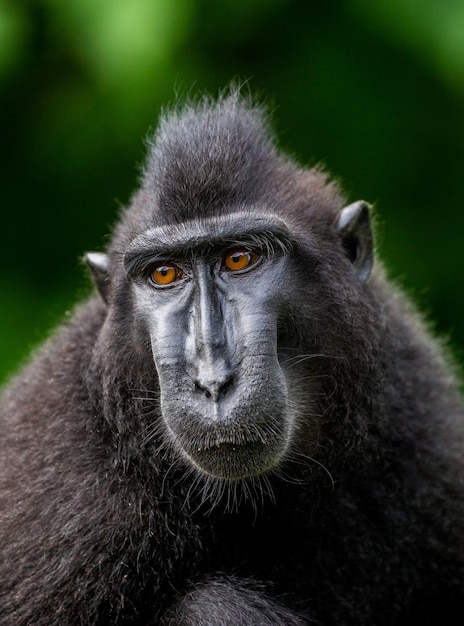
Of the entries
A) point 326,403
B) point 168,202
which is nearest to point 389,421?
point 326,403

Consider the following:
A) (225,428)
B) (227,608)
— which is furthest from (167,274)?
(227,608)

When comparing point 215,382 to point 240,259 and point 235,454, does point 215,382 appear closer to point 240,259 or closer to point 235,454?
point 235,454

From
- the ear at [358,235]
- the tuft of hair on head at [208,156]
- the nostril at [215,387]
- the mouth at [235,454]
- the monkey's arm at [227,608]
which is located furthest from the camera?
the ear at [358,235]

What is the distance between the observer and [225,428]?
5191 millimetres

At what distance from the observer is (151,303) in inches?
224

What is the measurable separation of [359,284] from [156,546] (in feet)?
5.62

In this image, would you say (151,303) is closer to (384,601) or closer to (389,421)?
(389,421)

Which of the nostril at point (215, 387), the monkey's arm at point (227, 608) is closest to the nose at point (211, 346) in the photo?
the nostril at point (215, 387)

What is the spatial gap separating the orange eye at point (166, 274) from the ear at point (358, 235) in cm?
94

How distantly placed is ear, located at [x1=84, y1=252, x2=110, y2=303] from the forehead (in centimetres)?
48

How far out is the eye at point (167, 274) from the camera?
571 cm

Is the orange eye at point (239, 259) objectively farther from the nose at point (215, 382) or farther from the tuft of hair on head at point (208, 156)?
the nose at point (215, 382)

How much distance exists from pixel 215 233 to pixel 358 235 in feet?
2.92

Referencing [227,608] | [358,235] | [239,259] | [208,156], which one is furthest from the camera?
[358,235]
